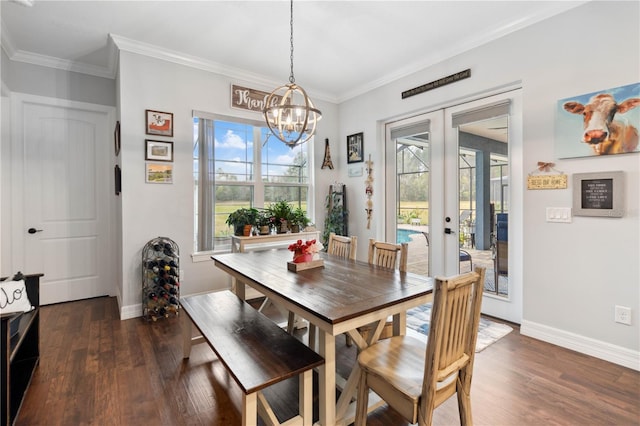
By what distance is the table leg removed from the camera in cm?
161

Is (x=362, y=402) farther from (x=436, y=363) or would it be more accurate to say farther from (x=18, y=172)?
(x=18, y=172)

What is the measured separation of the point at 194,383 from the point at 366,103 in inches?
158

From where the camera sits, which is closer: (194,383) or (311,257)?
(194,383)

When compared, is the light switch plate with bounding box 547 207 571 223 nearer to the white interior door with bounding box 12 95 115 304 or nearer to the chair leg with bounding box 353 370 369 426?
the chair leg with bounding box 353 370 369 426

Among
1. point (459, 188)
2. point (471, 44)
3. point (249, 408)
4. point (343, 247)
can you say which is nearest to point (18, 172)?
point (343, 247)

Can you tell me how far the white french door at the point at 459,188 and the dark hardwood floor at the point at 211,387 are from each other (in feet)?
2.55

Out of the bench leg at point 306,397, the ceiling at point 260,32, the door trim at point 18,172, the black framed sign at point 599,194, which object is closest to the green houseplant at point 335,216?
the ceiling at point 260,32

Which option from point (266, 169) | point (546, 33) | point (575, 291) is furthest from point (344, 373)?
point (546, 33)

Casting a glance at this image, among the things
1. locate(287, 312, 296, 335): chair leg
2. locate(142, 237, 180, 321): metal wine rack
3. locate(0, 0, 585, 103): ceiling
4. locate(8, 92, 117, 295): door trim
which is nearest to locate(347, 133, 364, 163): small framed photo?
locate(0, 0, 585, 103): ceiling

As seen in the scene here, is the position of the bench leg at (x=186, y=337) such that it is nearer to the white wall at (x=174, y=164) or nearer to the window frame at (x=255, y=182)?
the white wall at (x=174, y=164)

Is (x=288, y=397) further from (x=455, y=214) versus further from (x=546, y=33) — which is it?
(x=546, y=33)

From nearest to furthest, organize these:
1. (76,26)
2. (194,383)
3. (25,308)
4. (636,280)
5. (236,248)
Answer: (25,308) < (194,383) < (636,280) < (76,26) < (236,248)

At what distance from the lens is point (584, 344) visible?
8.30ft

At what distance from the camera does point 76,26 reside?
2.98 metres
